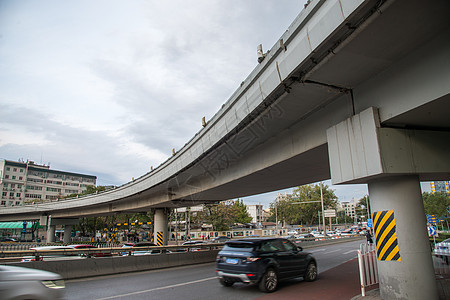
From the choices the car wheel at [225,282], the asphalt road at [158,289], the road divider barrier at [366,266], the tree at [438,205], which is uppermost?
the tree at [438,205]

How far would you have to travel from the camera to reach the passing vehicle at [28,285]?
473 cm

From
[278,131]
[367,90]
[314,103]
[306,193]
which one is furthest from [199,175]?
[306,193]

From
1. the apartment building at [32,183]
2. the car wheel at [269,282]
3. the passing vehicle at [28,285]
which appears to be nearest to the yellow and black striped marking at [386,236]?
the car wheel at [269,282]

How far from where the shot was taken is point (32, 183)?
111m

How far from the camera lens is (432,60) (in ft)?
18.1

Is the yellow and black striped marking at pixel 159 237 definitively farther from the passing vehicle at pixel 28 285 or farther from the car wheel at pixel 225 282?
the passing vehicle at pixel 28 285

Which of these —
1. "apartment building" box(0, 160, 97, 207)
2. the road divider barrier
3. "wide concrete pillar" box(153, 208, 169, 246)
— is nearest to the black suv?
the road divider barrier

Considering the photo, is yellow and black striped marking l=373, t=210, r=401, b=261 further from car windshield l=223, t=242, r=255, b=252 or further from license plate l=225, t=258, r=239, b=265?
license plate l=225, t=258, r=239, b=265

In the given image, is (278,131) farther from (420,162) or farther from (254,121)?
(420,162)

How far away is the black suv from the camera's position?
847 cm

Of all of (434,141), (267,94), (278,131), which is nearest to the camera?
(434,141)

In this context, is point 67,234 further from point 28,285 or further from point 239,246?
point 28,285

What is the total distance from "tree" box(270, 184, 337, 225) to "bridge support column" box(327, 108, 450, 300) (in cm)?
8698

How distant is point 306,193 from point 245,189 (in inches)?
3209
